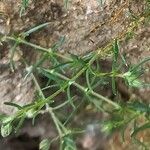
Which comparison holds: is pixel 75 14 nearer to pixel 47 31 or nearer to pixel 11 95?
pixel 47 31

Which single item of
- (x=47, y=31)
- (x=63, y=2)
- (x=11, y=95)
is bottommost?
(x=11, y=95)

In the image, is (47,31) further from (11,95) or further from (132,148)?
(132,148)

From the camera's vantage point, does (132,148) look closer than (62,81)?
No

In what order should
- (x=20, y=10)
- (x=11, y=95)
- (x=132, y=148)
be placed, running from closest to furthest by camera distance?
(x=20, y=10), (x=11, y=95), (x=132, y=148)

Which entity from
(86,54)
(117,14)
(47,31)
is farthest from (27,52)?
(117,14)

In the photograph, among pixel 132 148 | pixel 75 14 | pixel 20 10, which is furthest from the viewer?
pixel 132 148

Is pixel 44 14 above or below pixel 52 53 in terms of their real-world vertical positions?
above
